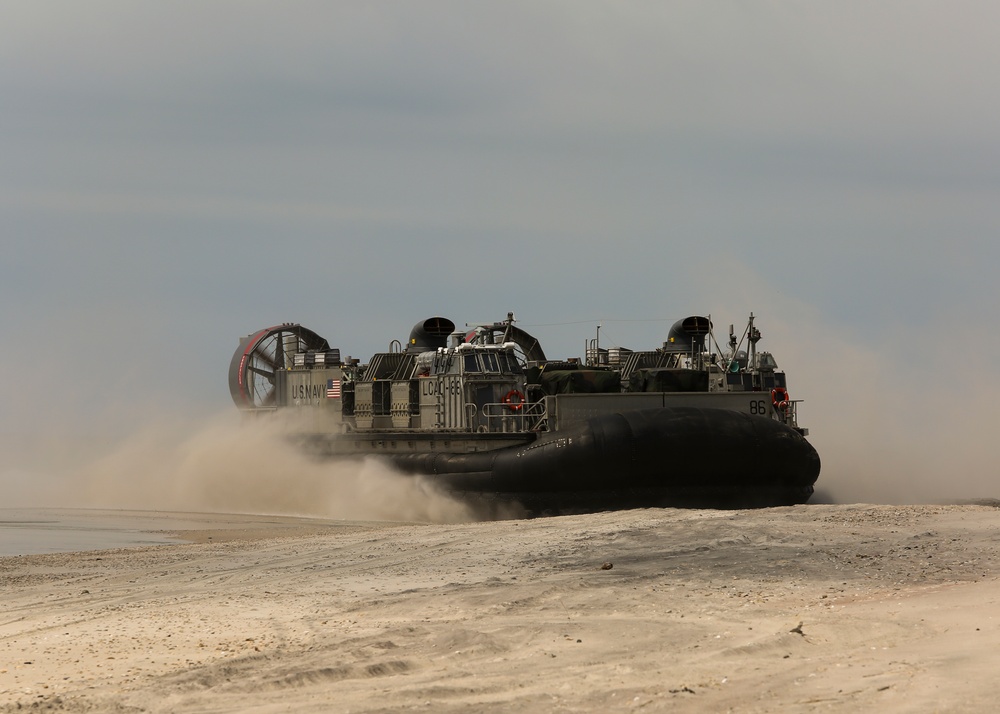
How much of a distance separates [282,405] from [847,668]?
17355 mm

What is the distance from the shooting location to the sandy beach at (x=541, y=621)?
5.12 m

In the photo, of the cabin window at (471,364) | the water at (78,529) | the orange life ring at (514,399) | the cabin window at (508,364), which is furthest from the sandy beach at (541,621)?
the cabin window at (508,364)

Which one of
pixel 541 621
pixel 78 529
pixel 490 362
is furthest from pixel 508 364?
pixel 541 621

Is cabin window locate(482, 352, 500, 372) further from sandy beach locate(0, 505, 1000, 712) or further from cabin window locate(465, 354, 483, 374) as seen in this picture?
sandy beach locate(0, 505, 1000, 712)

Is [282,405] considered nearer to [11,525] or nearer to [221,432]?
[221,432]

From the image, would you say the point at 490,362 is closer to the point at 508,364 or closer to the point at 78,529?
the point at 508,364

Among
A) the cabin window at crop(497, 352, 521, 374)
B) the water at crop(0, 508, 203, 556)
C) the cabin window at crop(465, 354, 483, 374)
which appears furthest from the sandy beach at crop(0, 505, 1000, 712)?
the cabin window at crop(497, 352, 521, 374)

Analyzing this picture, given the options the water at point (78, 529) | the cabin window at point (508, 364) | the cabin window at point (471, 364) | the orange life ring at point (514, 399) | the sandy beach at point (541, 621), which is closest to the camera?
the sandy beach at point (541, 621)

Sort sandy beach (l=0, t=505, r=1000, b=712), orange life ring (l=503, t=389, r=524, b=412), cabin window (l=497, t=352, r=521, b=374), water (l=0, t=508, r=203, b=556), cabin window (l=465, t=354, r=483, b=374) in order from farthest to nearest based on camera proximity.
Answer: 1. cabin window (l=497, t=352, r=521, b=374)
2. cabin window (l=465, t=354, r=483, b=374)
3. orange life ring (l=503, t=389, r=524, b=412)
4. water (l=0, t=508, r=203, b=556)
5. sandy beach (l=0, t=505, r=1000, b=712)

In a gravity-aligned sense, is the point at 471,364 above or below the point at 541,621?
above

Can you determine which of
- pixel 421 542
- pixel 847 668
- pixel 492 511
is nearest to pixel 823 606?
pixel 847 668

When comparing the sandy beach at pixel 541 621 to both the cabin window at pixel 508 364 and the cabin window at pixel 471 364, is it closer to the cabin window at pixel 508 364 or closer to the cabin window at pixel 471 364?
the cabin window at pixel 471 364

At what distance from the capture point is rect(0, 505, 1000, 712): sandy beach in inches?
202

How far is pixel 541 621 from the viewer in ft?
21.9
